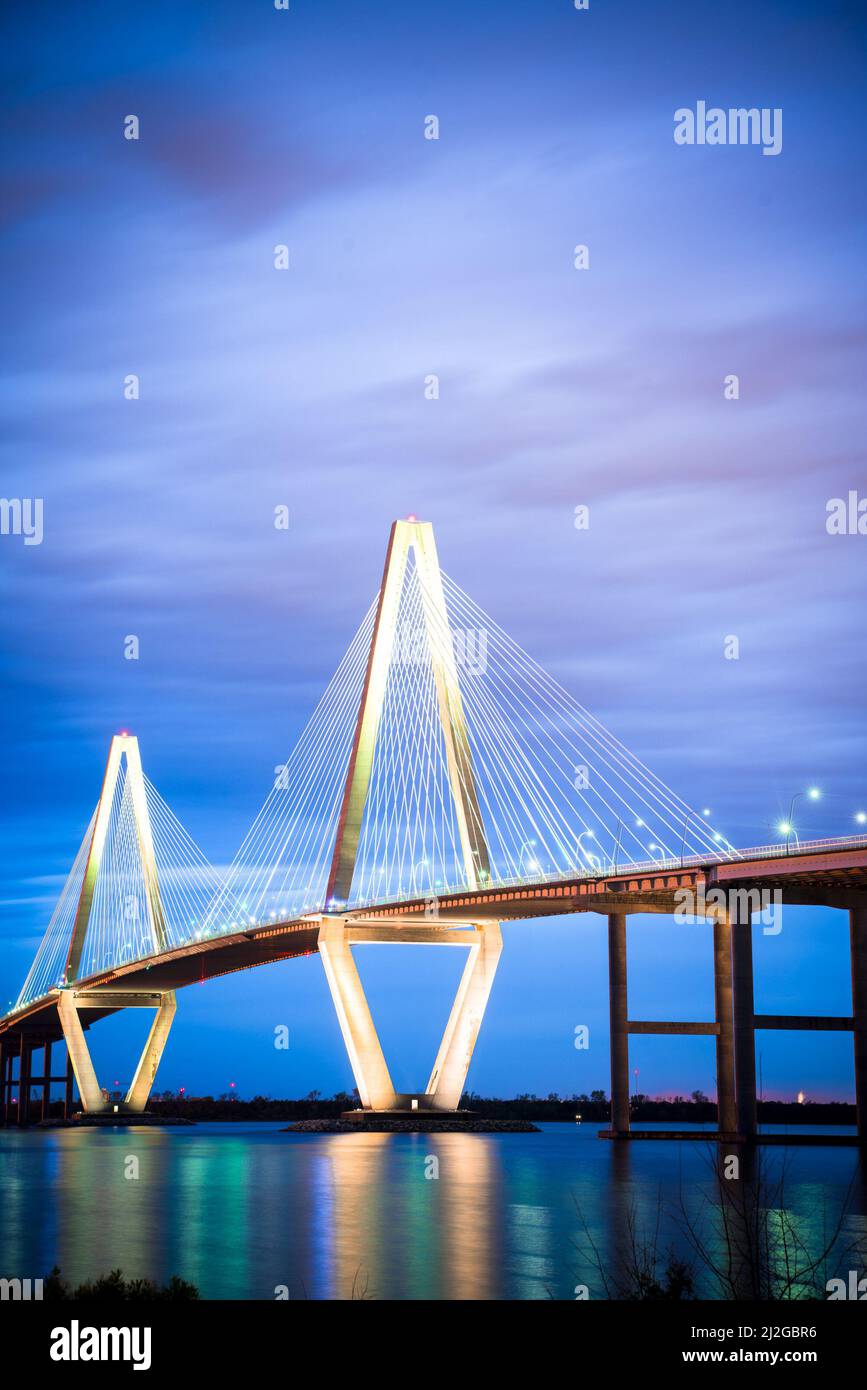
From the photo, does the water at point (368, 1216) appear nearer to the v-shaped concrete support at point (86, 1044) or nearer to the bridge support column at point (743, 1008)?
the bridge support column at point (743, 1008)

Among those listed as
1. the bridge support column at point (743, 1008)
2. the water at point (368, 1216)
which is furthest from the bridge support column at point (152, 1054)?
the bridge support column at point (743, 1008)

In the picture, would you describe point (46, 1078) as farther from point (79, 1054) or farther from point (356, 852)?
point (356, 852)

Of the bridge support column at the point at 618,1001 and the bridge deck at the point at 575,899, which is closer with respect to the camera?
the bridge deck at the point at 575,899

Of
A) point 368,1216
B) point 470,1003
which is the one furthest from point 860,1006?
point 368,1216

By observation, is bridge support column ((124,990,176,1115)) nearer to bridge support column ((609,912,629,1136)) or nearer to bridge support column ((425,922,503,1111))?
bridge support column ((425,922,503,1111))

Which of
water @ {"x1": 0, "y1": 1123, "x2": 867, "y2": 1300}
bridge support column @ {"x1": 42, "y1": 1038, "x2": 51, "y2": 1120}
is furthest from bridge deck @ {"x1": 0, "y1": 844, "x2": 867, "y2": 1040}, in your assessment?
bridge support column @ {"x1": 42, "y1": 1038, "x2": 51, "y2": 1120}

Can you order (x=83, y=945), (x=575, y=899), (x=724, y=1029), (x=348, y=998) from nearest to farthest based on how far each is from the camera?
(x=724, y=1029), (x=575, y=899), (x=348, y=998), (x=83, y=945)
